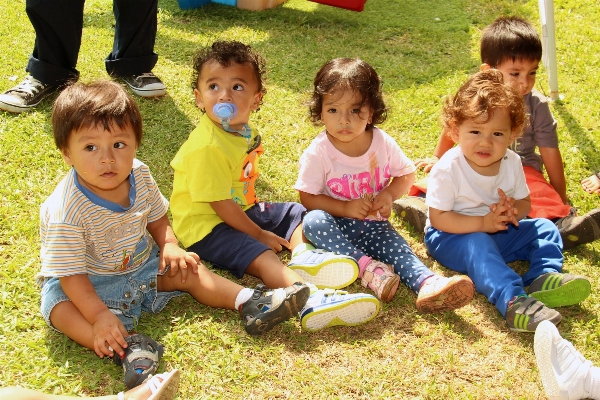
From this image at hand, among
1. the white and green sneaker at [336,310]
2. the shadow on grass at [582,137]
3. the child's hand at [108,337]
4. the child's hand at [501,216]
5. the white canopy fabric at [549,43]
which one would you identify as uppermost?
the white canopy fabric at [549,43]

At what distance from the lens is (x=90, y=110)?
98.9 inches

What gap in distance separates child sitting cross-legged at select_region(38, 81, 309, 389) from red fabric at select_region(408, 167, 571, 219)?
4.75 feet

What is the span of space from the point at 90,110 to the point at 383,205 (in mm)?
1450

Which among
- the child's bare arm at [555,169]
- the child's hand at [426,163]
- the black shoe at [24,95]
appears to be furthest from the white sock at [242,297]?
the black shoe at [24,95]

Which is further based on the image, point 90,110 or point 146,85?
point 146,85

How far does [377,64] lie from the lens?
17.8ft

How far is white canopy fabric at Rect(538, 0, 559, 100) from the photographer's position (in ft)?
15.0

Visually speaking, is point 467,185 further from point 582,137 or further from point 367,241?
point 582,137

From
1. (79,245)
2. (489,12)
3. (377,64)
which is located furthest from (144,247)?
(489,12)

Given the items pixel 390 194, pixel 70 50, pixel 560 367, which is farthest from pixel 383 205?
pixel 70 50

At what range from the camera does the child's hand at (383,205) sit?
10.5 ft

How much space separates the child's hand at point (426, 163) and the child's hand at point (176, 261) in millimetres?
→ 1630

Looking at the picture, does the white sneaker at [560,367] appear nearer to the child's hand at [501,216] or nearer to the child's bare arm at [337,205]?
the child's hand at [501,216]

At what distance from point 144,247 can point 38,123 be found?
6.14 feet
